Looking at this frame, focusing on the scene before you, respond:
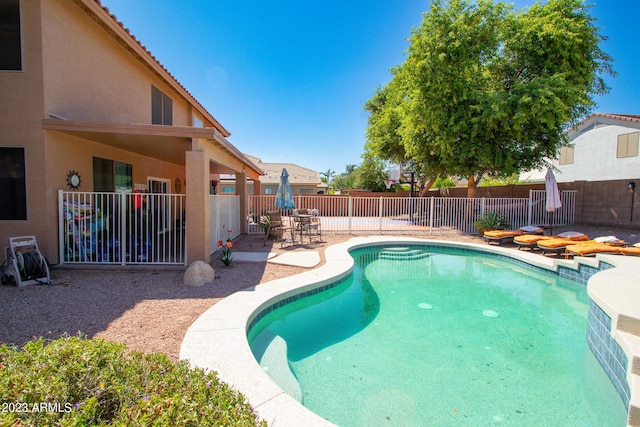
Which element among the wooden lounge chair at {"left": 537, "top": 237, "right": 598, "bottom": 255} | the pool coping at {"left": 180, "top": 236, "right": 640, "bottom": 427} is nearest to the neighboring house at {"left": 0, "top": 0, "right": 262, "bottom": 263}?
the pool coping at {"left": 180, "top": 236, "right": 640, "bottom": 427}

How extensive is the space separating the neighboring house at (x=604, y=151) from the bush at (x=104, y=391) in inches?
828

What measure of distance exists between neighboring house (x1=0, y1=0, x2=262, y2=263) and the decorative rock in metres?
0.80

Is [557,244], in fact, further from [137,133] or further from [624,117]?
[624,117]

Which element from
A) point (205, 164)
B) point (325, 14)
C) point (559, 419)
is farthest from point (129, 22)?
point (559, 419)

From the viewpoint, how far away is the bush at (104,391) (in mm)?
1705

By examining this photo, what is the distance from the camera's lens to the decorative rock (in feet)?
20.3

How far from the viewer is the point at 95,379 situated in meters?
2.00

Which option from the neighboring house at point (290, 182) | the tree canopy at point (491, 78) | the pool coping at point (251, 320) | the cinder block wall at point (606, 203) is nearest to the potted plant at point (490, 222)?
the tree canopy at point (491, 78)

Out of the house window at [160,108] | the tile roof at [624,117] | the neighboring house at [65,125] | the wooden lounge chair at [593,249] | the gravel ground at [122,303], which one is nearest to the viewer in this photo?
the gravel ground at [122,303]

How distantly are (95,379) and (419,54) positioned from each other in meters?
15.9

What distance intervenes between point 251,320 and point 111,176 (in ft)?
23.8

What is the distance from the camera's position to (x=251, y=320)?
15.5 feet

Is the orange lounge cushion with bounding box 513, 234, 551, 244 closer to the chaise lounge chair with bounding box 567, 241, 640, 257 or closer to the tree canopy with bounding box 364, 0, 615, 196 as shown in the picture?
the chaise lounge chair with bounding box 567, 241, 640, 257

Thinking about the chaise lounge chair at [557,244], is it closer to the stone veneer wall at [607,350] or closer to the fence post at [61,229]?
the stone veneer wall at [607,350]
